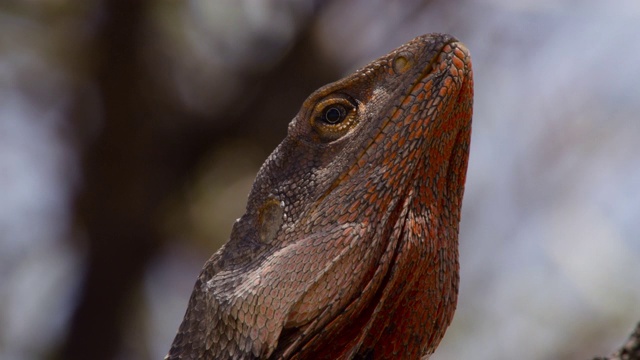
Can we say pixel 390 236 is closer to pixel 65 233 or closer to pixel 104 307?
pixel 104 307

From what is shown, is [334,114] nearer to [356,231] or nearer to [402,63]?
[402,63]

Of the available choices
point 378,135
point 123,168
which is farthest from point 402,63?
point 123,168

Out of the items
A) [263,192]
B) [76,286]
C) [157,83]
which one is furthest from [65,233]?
[263,192]

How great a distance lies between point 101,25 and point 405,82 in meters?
6.33

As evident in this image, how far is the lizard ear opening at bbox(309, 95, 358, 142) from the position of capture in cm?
445

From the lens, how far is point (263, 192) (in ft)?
14.8

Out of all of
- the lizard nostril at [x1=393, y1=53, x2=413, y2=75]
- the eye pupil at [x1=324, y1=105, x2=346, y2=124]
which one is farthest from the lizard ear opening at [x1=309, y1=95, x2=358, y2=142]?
the lizard nostril at [x1=393, y1=53, x2=413, y2=75]

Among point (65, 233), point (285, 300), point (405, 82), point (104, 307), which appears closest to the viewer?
point (285, 300)

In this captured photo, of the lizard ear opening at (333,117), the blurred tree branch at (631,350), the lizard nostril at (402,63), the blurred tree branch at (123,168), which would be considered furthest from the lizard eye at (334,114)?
the blurred tree branch at (123,168)

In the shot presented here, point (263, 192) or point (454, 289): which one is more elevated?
point (263, 192)

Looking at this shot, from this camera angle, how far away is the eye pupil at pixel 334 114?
4.47 m

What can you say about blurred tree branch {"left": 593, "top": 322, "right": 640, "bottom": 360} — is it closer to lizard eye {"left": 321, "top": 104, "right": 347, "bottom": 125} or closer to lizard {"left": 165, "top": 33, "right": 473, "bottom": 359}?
lizard {"left": 165, "top": 33, "right": 473, "bottom": 359}

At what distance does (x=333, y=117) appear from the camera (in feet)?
14.7

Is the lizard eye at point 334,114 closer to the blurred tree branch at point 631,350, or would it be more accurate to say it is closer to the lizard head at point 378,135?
the lizard head at point 378,135
